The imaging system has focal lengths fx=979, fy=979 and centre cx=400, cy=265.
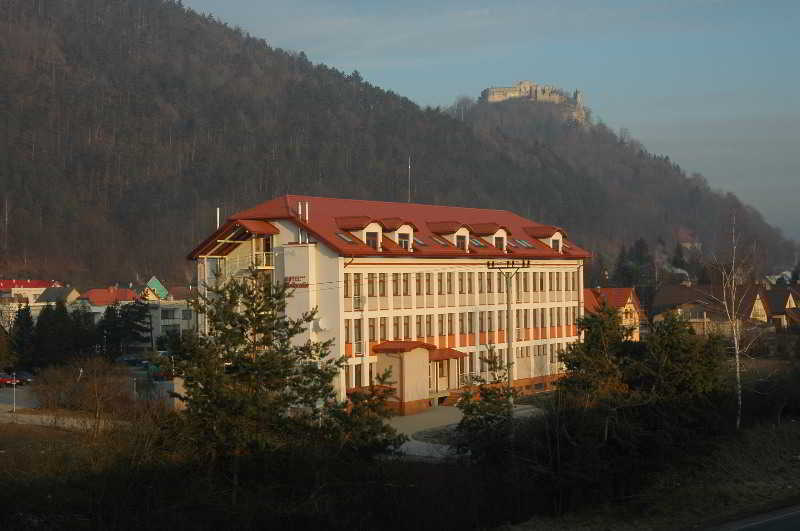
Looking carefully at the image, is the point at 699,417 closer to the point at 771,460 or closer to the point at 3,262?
the point at 771,460

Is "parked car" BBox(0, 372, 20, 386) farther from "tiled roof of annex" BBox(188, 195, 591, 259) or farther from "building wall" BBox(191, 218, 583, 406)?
"tiled roof of annex" BBox(188, 195, 591, 259)

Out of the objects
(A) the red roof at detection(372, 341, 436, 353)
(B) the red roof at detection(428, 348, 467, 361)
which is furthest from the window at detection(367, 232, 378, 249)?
(B) the red roof at detection(428, 348, 467, 361)

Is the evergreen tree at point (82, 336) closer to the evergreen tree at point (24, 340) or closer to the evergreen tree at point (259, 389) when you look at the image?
the evergreen tree at point (24, 340)

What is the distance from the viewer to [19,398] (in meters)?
55.8

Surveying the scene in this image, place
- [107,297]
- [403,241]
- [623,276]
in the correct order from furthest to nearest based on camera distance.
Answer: [623,276]
[107,297]
[403,241]

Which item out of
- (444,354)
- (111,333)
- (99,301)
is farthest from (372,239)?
(99,301)

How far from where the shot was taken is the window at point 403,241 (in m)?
46.8

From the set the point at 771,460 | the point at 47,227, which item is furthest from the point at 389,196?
the point at 771,460

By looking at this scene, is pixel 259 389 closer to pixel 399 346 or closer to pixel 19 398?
pixel 399 346

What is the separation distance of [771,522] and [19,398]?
1776 inches

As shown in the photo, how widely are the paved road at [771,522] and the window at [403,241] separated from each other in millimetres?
25496

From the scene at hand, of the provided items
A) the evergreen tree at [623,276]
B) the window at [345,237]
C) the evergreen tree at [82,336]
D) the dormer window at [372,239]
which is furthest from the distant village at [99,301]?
the evergreen tree at [623,276]

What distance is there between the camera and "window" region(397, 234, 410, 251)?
46781 mm

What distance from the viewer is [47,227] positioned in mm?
173375
